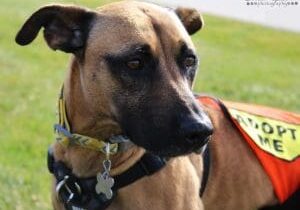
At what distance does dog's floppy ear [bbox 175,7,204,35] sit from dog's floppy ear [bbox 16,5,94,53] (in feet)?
1.94

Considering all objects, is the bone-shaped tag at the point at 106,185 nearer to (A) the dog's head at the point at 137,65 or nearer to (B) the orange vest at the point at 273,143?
(A) the dog's head at the point at 137,65

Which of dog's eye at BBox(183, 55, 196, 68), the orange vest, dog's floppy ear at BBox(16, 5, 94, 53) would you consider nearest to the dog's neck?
dog's floppy ear at BBox(16, 5, 94, 53)

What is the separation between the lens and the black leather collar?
4.06 m

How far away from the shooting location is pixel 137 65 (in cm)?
384

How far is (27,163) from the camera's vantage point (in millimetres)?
6453

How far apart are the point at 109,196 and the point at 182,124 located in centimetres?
68

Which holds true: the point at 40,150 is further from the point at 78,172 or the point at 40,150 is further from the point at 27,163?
the point at 78,172

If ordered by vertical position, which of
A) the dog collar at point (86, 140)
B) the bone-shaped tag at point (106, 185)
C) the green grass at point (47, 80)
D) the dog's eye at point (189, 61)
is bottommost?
the green grass at point (47, 80)

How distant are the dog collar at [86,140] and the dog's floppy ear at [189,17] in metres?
0.81

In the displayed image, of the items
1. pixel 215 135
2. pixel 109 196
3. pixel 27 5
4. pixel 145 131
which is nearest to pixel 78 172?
pixel 109 196

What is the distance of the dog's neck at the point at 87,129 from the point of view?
4.07 m

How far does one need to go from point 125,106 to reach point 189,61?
Result: 1.47 feet

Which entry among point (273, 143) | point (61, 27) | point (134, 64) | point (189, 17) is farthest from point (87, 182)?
point (273, 143)

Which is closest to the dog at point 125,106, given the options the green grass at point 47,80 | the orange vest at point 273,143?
the orange vest at point 273,143
